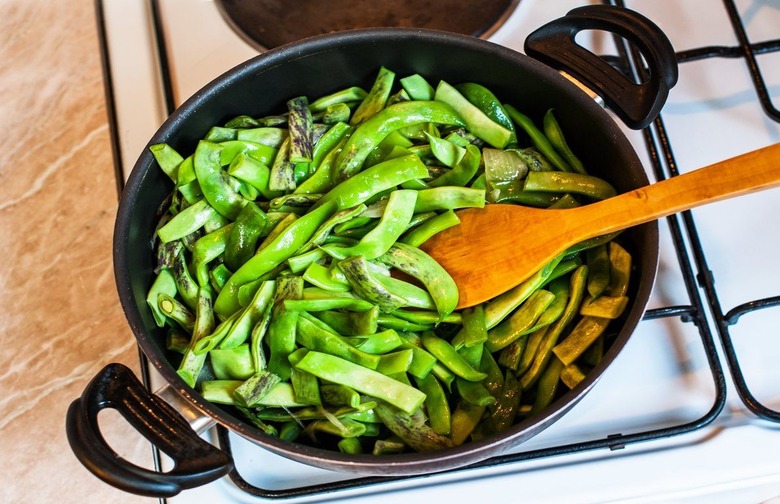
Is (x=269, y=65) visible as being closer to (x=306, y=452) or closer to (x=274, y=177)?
Result: (x=274, y=177)

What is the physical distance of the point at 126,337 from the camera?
1267 millimetres

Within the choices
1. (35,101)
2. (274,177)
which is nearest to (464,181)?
(274,177)

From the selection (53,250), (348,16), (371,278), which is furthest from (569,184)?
(53,250)

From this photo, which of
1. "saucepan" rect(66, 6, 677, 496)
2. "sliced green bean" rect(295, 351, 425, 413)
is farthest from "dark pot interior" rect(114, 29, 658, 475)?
"sliced green bean" rect(295, 351, 425, 413)

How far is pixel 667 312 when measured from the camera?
1.13 meters

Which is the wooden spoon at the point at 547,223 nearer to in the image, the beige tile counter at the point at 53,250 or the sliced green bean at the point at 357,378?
the sliced green bean at the point at 357,378

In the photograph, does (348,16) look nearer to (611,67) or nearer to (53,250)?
(611,67)

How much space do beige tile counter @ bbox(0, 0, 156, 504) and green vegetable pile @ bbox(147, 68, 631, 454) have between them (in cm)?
23

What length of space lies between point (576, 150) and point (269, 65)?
0.53 metres

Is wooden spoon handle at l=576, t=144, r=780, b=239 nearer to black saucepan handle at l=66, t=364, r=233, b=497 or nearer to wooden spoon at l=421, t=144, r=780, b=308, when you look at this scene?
wooden spoon at l=421, t=144, r=780, b=308

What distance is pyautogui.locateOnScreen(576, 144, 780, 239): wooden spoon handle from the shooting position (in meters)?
0.95

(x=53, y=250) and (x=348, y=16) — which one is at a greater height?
(x=348, y=16)

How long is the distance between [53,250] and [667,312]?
1.08 meters

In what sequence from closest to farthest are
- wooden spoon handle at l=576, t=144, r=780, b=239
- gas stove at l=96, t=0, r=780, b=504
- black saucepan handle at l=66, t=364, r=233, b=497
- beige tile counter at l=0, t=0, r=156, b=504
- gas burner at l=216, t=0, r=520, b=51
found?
black saucepan handle at l=66, t=364, r=233, b=497
wooden spoon handle at l=576, t=144, r=780, b=239
gas stove at l=96, t=0, r=780, b=504
beige tile counter at l=0, t=0, r=156, b=504
gas burner at l=216, t=0, r=520, b=51
